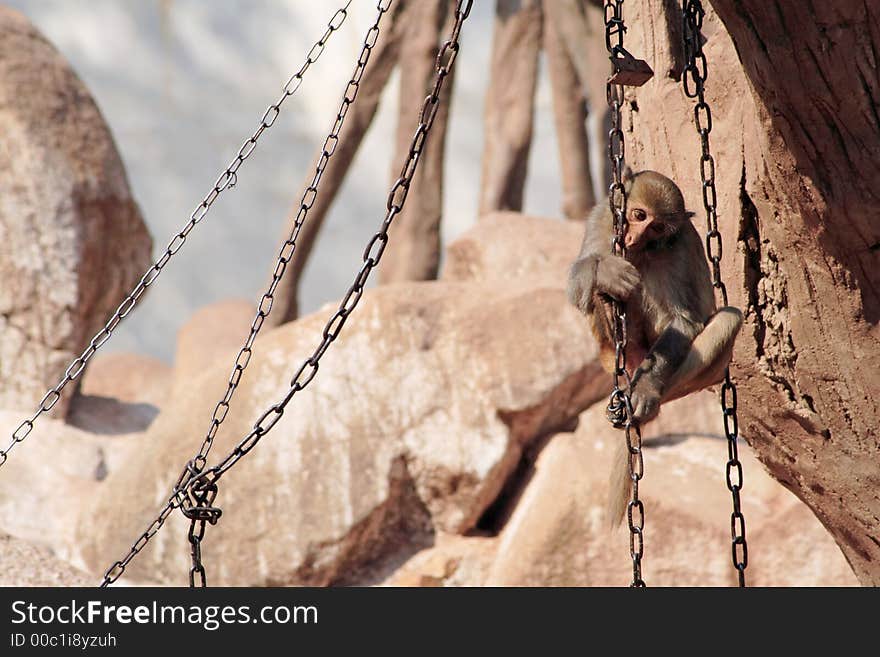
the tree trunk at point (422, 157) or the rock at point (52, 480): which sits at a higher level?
the tree trunk at point (422, 157)

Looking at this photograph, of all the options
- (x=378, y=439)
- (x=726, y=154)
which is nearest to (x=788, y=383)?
(x=726, y=154)

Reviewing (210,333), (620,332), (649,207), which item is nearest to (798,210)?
(649,207)

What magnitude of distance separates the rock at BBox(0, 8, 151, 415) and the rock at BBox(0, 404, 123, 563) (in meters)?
0.32

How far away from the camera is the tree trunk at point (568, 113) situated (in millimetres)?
10117

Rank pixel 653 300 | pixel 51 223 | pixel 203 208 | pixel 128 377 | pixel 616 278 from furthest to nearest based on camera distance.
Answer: pixel 128 377, pixel 51 223, pixel 203 208, pixel 653 300, pixel 616 278

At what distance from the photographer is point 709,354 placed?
3648 mm

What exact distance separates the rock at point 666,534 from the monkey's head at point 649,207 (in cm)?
322

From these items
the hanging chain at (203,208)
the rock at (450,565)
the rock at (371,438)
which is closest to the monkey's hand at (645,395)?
the hanging chain at (203,208)

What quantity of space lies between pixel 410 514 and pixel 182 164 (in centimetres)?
1176

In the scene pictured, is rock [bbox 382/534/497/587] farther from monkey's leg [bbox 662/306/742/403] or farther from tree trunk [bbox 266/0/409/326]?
monkey's leg [bbox 662/306/742/403]

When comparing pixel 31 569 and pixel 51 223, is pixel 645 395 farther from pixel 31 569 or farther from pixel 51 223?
pixel 51 223

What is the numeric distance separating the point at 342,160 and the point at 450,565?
3576 millimetres

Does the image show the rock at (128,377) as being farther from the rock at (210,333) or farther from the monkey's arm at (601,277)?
the monkey's arm at (601,277)

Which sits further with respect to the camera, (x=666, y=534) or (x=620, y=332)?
(x=666, y=534)
